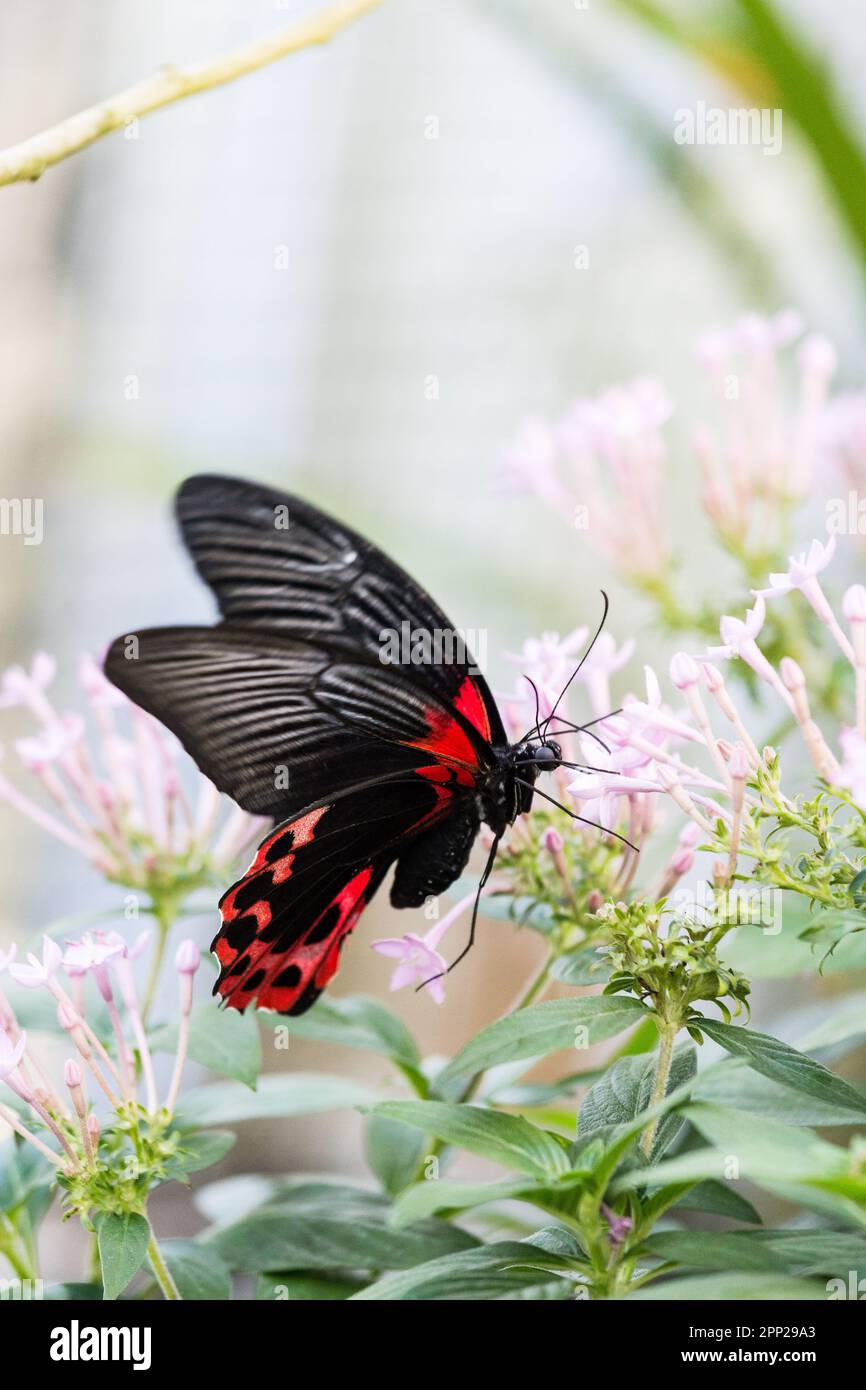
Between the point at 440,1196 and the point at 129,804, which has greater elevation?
the point at 129,804

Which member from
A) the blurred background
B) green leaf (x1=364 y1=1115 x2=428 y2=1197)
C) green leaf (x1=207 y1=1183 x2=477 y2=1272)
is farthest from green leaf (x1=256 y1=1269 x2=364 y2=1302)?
the blurred background

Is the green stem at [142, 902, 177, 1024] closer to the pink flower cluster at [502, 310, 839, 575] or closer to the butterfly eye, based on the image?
the butterfly eye

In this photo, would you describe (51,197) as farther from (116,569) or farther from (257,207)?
(116,569)

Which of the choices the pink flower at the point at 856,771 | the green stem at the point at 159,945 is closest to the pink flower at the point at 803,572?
the pink flower at the point at 856,771

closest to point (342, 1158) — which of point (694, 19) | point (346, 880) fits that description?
point (346, 880)

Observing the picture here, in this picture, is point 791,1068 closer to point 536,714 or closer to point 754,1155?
point 754,1155

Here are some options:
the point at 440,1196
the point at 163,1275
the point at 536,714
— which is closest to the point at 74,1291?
the point at 163,1275

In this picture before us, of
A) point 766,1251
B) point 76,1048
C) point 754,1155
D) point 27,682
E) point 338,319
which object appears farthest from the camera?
point 338,319
